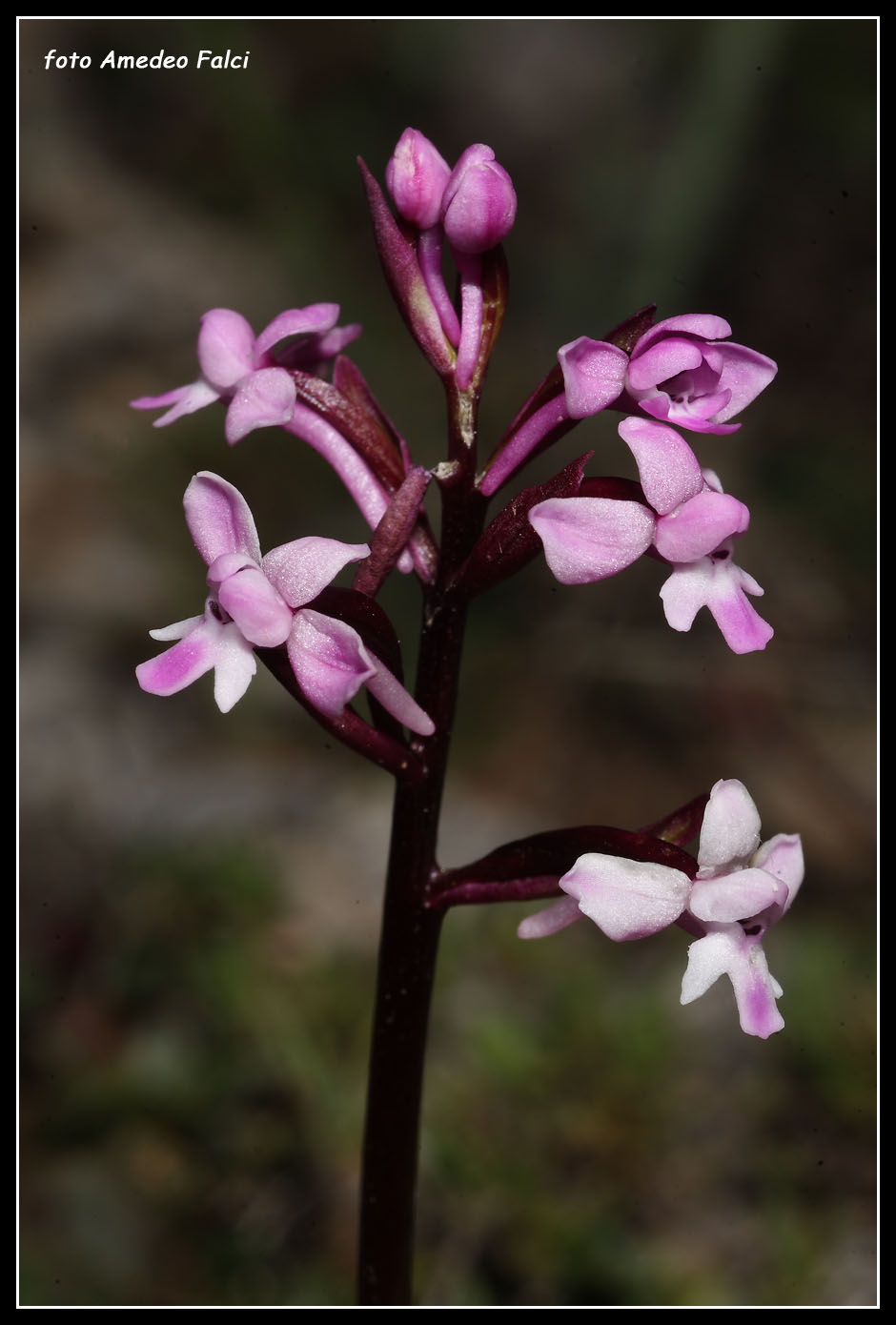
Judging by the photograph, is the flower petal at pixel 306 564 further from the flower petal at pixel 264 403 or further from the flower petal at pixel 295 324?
the flower petal at pixel 295 324

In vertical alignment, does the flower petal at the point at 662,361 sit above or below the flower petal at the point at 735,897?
above

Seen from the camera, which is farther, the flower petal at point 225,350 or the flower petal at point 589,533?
the flower petal at point 225,350

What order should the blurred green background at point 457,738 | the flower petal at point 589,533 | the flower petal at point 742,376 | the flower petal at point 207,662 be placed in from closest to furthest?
the flower petal at point 589,533
the flower petal at point 207,662
the flower petal at point 742,376
the blurred green background at point 457,738

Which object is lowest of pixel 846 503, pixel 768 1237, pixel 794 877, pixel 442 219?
pixel 768 1237

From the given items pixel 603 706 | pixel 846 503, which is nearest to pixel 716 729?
pixel 603 706

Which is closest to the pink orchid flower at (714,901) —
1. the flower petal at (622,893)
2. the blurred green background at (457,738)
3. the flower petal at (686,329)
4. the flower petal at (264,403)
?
the flower petal at (622,893)

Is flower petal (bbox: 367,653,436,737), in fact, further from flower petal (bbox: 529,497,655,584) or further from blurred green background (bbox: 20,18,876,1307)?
blurred green background (bbox: 20,18,876,1307)

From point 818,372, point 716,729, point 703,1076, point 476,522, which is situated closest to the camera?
point 476,522

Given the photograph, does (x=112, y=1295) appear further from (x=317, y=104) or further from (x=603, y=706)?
(x=317, y=104)
